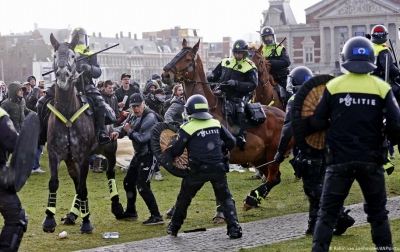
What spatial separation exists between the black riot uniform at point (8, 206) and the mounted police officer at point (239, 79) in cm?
549

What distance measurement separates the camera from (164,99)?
20.0 meters

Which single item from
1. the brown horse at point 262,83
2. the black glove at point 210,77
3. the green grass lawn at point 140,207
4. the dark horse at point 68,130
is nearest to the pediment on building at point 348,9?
the green grass lawn at point 140,207

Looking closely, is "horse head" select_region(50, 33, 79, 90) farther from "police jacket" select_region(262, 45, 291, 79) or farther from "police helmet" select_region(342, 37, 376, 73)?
"police jacket" select_region(262, 45, 291, 79)

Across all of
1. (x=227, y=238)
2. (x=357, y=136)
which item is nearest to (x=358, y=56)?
(x=357, y=136)

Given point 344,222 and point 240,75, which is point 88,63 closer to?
point 240,75

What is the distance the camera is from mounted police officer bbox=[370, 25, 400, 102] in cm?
1397

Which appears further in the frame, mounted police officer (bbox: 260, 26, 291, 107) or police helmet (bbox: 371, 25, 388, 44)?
mounted police officer (bbox: 260, 26, 291, 107)

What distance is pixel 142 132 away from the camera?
12617 millimetres

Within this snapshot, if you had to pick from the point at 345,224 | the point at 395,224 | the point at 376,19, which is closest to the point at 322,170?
the point at 345,224

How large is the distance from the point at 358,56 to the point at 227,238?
3355 mm

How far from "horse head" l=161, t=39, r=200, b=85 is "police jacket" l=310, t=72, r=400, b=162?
4.95m

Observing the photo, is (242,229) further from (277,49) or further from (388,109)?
(277,49)

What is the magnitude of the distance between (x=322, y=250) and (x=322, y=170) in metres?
2.22

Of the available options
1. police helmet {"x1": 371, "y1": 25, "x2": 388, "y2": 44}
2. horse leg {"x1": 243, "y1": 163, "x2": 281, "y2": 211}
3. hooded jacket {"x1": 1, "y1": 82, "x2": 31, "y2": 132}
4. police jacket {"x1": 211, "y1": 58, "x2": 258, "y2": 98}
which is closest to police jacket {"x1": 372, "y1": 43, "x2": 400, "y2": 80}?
police helmet {"x1": 371, "y1": 25, "x2": 388, "y2": 44}
